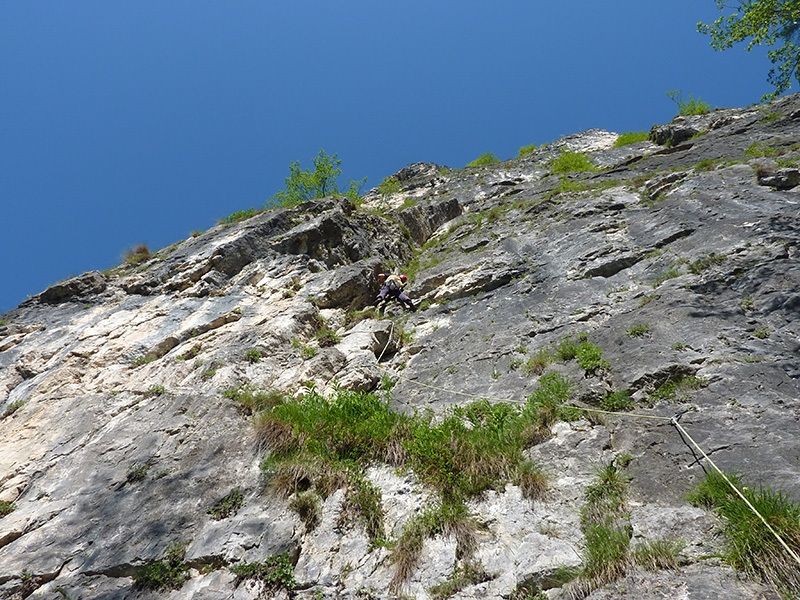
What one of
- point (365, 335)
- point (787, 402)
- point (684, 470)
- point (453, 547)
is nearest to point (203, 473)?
point (453, 547)

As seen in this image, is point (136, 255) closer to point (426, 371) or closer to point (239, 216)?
point (239, 216)

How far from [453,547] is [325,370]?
17.9 feet

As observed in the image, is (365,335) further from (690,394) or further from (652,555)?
(652,555)

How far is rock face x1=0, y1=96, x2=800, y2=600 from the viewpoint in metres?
5.22

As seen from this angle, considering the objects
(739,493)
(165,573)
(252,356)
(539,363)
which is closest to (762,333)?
(539,363)

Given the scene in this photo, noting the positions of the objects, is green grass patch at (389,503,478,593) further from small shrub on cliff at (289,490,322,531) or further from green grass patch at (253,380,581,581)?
small shrub on cliff at (289,490,322,531)

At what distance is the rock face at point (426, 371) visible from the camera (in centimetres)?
522

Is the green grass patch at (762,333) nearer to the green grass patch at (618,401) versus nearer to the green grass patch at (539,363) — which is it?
the green grass patch at (618,401)

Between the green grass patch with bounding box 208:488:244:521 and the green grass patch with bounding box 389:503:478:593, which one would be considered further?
the green grass patch with bounding box 208:488:244:521

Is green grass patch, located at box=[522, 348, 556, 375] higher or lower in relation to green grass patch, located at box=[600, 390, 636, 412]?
higher

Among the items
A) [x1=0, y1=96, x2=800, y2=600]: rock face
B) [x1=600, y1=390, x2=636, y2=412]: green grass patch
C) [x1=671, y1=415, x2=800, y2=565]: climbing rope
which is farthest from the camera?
[x1=600, y1=390, x2=636, y2=412]: green grass patch

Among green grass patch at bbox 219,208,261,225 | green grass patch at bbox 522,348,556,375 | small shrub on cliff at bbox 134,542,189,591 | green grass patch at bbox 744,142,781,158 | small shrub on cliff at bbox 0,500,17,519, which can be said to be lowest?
small shrub on cliff at bbox 134,542,189,591

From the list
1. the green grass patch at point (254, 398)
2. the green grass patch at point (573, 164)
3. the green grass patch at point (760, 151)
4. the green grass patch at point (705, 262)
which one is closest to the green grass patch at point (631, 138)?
the green grass patch at point (573, 164)

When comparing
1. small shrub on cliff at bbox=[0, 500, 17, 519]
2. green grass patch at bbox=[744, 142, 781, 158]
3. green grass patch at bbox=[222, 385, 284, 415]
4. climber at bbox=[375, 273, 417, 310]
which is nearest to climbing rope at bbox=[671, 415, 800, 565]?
green grass patch at bbox=[222, 385, 284, 415]
